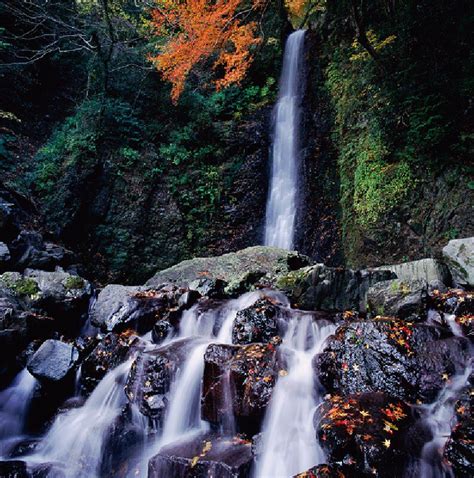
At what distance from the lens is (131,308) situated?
692 centimetres

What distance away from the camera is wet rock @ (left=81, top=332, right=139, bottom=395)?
581 centimetres

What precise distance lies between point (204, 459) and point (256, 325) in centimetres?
213

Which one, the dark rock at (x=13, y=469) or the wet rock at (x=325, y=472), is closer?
the wet rock at (x=325, y=472)

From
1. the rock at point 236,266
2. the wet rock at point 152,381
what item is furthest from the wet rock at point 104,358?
the rock at point 236,266

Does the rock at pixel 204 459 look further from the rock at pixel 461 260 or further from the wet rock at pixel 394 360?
the rock at pixel 461 260

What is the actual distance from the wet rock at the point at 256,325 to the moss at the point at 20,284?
13.8 ft

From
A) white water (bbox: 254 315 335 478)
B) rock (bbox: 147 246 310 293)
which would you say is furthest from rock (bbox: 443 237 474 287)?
rock (bbox: 147 246 310 293)

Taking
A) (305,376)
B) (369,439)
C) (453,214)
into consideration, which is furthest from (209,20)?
(369,439)

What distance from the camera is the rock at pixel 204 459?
356 centimetres

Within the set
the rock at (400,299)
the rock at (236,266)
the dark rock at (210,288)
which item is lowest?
the rock at (400,299)

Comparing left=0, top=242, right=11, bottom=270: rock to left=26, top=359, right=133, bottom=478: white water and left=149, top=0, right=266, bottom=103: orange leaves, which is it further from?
left=149, top=0, right=266, bottom=103: orange leaves

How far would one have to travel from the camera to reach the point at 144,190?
41.3 feet

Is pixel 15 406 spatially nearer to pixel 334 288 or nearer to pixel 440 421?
pixel 334 288

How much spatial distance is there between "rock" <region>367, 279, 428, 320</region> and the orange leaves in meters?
11.8
